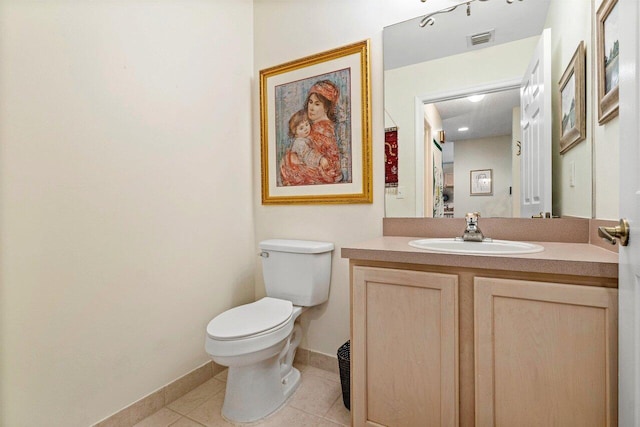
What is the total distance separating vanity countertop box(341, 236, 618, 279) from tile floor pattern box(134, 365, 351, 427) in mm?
865

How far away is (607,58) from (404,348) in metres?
1.23

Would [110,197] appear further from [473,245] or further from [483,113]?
[483,113]

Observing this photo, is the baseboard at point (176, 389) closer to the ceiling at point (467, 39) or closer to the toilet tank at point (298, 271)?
the toilet tank at point (298, 271)

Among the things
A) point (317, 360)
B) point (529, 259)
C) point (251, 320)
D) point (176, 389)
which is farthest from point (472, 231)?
point (176, 389)

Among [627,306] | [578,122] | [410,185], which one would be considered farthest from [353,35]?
[627,306]

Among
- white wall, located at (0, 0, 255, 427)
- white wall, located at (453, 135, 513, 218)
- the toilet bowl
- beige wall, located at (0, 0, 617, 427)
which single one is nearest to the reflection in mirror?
white wall, located at (453, 135, 513, 218)

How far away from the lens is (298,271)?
1.81 m

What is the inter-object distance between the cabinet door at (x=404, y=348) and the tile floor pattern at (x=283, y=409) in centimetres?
32

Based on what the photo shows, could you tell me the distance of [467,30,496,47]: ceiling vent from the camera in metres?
1.51

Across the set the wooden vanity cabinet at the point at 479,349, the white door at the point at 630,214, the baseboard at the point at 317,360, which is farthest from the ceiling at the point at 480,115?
the baseboard at the point at 317,360

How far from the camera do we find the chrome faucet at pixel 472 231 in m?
1.42

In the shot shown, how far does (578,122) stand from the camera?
4.17 ft

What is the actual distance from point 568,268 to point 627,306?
0.53 feet

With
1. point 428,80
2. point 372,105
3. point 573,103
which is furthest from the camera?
point 372,105
